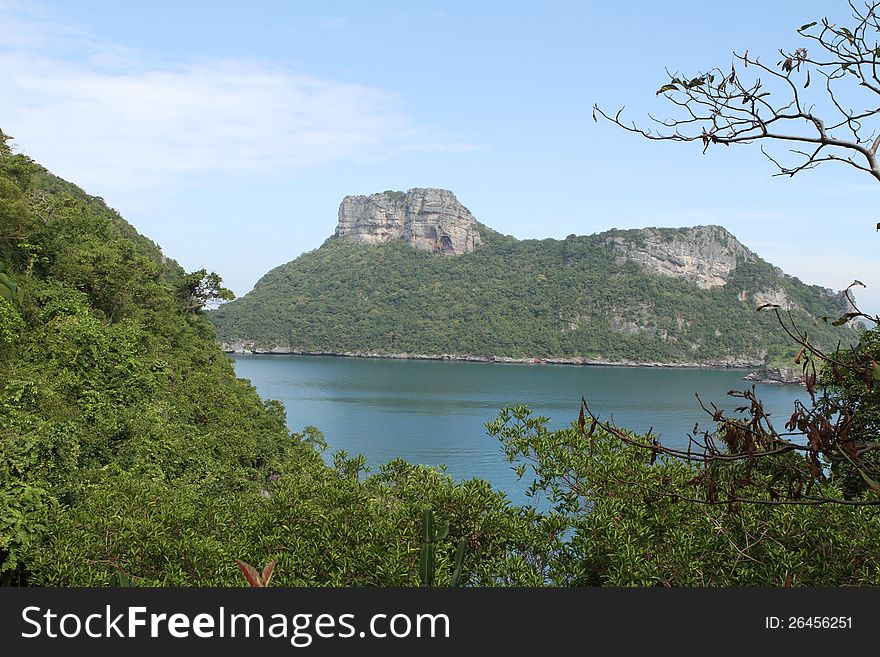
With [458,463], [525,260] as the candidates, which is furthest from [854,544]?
[525,260]

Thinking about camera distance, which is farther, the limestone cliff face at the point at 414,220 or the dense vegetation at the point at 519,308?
the limestone cliff face at the point at 414,220

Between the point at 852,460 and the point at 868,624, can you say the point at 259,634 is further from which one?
the point at 868,624

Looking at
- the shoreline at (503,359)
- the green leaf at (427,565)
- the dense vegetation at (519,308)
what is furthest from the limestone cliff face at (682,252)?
the green leaf at (427,565)

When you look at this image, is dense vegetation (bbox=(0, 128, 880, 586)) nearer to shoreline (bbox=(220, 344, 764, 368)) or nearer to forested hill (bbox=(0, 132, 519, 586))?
forested hill (bbox=(0, 132, 519, 586))

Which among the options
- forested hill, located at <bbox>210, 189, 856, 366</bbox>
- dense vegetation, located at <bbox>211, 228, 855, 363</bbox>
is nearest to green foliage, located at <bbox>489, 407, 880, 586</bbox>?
dense vegetation, located at <bbox>211, 228, 855, 363</bbox>

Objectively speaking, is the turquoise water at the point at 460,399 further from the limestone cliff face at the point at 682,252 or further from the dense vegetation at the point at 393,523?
the limestone cliff face at the point at 682,252
